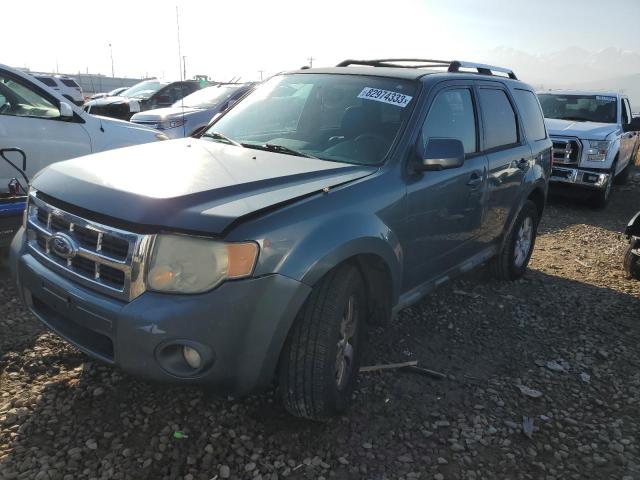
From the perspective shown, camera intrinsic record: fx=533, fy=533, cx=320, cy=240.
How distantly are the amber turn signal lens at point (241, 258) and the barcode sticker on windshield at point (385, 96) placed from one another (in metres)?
1.64

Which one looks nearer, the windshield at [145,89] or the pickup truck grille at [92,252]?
the pickup truck grille at [92,252]

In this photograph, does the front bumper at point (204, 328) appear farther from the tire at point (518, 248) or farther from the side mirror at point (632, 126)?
the side mirror at point (632, 126)

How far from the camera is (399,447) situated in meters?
2.68

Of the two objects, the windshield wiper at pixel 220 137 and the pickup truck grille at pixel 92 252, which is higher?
the windshield wiper at pixel 220 137

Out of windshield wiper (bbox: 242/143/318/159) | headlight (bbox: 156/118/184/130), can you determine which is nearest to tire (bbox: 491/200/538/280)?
windshield wiper (bbox: 242/143/318/159)

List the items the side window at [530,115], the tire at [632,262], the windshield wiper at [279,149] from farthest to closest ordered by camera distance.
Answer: the tire at [632,262], the side window at [530,115], the windshield wiper at [279,149]

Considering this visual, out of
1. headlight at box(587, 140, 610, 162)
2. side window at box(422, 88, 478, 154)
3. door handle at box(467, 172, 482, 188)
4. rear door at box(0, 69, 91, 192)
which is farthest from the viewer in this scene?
headlight at box(587, 140, 610, 162)

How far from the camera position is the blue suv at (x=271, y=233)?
2.20 metres

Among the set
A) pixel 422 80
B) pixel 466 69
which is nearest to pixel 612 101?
pixel 466 69

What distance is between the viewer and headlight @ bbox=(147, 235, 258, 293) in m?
2.19

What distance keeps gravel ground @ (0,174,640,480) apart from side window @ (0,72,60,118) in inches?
79.9

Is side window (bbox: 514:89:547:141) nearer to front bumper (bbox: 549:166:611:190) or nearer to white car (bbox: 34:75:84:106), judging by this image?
front bumper (bbox: 549:166:611:190)

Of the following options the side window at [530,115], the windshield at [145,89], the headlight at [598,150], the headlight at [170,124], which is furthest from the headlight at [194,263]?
the windshield at [145,89]

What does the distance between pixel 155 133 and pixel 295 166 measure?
3821mm
